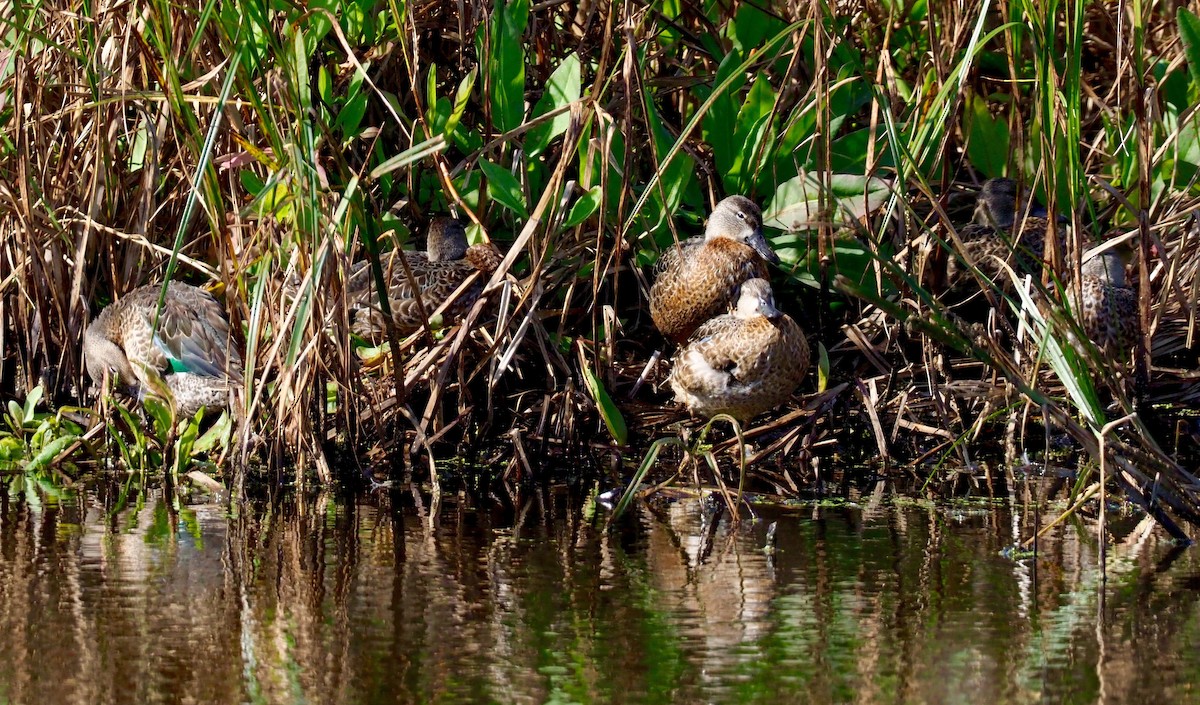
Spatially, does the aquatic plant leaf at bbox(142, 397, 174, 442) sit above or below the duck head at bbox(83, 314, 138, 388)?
below

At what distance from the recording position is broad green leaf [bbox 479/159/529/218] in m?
5.38

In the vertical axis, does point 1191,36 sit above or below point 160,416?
above

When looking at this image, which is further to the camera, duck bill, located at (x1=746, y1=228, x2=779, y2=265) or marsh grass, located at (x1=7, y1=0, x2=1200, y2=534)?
duck bill, located at (x1=746, y1=228, x2=779, y2=265)

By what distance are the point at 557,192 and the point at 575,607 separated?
5.59ft

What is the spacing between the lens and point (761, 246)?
5.75 meters

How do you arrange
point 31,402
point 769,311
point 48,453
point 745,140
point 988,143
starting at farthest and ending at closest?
point 988,143 < point 745,140 < point 31,402 < point 769,311 < point 48,453

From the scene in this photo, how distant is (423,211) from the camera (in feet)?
21.0

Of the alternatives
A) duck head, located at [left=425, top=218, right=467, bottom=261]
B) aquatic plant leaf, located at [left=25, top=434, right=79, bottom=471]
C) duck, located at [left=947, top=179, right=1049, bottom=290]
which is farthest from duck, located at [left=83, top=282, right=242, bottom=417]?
duck, located at [left=947, top=179, right=1049, bottom=290]

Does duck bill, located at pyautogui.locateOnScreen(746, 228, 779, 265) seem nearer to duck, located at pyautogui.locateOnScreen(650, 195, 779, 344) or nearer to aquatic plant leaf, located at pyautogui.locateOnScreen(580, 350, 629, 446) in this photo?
duck, located at pyautogui.locateOnScreen(650, 195, 779, 344)

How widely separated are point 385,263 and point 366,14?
2.99 feet

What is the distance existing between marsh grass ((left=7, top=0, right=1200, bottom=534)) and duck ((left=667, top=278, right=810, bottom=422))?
18cm

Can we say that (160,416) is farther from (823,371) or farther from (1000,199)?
(1000,199)

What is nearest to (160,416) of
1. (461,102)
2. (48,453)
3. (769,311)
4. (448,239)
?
(48,453)

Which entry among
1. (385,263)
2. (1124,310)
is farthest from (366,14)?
(1124,310)
